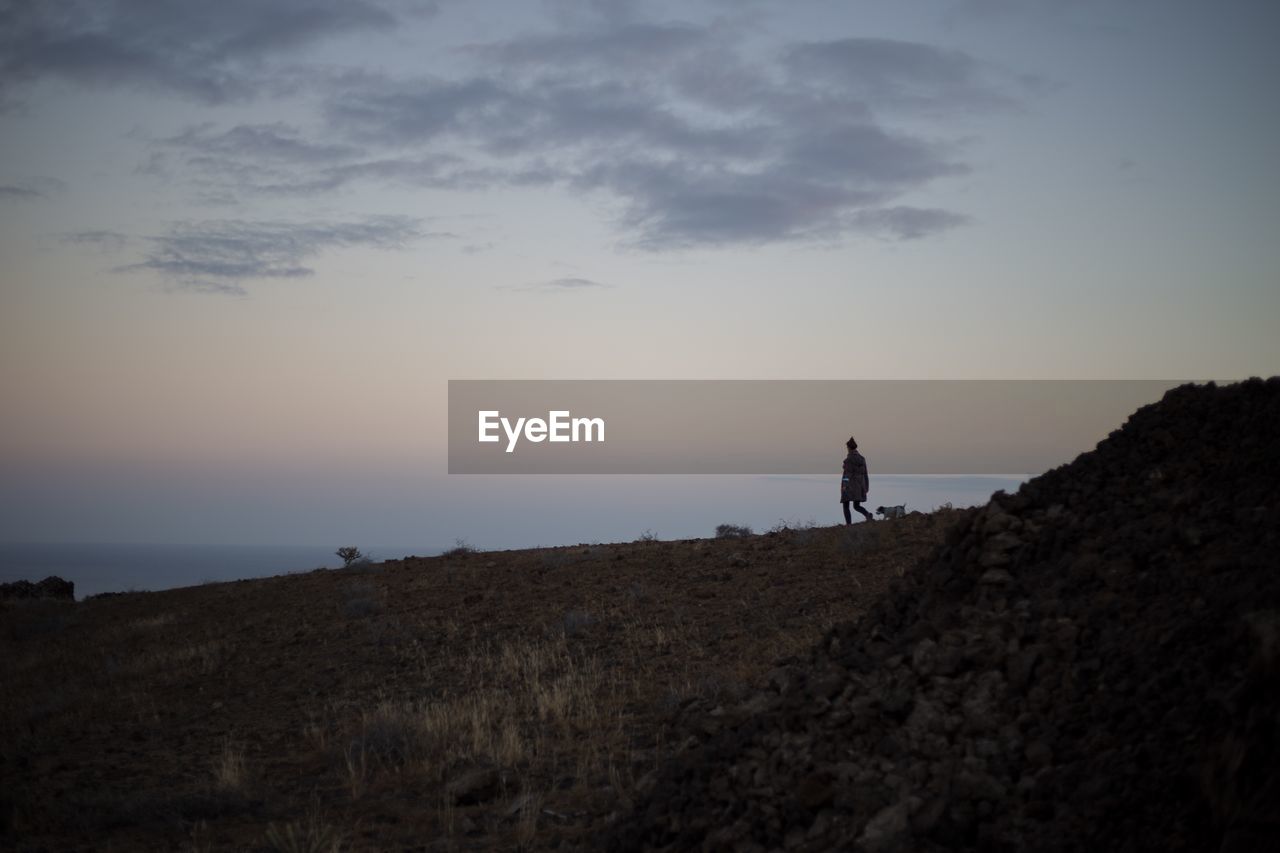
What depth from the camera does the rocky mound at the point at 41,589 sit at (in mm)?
29500

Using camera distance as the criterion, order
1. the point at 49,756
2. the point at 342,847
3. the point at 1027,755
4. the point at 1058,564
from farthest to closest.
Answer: the point at 49,756
the point at 342,847
the point at 1058,564
the point at 1027,755

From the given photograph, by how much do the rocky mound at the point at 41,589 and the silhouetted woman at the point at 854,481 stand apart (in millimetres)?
23723

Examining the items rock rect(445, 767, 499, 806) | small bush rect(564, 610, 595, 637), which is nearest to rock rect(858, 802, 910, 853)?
rock rect(445, 767, 499, 806)

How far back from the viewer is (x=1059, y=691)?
16.7ft

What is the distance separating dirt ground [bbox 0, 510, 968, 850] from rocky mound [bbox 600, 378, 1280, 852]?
5.49ft

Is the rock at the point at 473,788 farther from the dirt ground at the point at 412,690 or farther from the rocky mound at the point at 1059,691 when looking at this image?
the rocky mound at the point at 1059,691

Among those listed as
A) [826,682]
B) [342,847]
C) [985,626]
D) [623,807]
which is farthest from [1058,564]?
[342,847]

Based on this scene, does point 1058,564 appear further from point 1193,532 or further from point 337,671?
point 337,671

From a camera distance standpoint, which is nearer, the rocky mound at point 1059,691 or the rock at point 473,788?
the rocky mound at point 1059,691

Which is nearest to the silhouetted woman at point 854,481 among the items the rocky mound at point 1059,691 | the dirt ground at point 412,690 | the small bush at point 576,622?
the dirt ground at point 412,690

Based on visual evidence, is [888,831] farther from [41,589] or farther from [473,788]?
[41,589]

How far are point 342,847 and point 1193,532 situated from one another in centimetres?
585

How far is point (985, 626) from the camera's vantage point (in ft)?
19.2

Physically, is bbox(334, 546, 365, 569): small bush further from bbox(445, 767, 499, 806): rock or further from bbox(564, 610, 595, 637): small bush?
bbox(445, 767, 499, 806): rock
